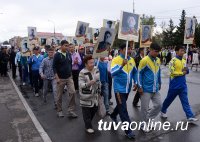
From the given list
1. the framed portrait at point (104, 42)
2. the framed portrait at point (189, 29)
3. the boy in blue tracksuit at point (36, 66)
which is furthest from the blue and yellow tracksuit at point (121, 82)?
the boy in blue tracksuit at point (36, 66)

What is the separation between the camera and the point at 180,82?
24.5 ft

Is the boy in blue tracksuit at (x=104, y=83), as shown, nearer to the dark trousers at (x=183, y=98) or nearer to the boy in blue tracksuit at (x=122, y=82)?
the dark trousers at (x=183, y=98)

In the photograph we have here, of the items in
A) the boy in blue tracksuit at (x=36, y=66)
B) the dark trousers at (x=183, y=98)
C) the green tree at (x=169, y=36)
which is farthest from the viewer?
the green tree at (x=169, y=36)

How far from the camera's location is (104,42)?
7254 mm

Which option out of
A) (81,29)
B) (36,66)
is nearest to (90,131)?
(36,66)

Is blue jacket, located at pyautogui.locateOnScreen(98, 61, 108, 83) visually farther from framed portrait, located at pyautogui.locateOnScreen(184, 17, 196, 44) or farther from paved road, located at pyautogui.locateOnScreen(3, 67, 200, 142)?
framed portrait, located at pyautogui.locateOnScreen(184, 17, 196, 44)

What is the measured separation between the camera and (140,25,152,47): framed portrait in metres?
9.91

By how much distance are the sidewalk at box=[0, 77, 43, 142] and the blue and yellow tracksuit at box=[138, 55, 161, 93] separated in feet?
7.75

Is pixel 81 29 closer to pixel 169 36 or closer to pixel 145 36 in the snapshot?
pixel 145 36

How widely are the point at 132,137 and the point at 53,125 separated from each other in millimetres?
2151

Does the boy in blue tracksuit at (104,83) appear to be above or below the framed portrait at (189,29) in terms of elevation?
below

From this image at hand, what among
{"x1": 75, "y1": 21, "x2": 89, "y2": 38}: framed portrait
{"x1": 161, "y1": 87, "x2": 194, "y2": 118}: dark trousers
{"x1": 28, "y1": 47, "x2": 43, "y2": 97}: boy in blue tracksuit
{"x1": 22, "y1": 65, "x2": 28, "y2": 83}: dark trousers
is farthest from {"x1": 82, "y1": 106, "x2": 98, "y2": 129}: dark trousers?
{"x1": 22, "y1": 65, "x2": 28, "y2": 83}: dark trousers

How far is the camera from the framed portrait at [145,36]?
991cm

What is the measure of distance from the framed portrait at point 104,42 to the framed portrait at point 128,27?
62 cm
